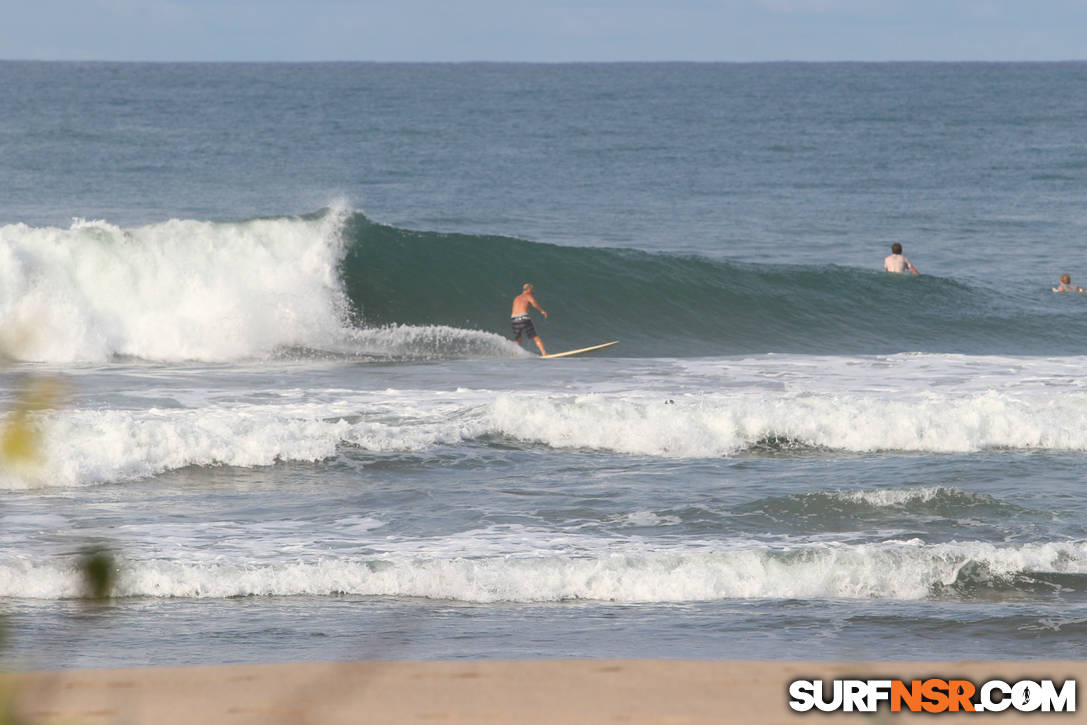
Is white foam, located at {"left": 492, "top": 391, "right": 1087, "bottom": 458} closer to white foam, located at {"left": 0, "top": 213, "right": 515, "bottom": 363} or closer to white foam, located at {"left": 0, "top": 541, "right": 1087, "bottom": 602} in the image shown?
white foam, located at {"left": 0, "top": 541, "right": 1087, "bottom": 602}

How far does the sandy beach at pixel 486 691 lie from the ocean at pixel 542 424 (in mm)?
259

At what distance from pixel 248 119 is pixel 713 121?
24874 millimetres

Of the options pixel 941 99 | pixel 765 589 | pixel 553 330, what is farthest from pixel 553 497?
pixel 941 99

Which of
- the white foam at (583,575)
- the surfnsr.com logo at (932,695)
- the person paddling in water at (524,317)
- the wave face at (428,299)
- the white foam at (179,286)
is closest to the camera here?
the surfnsr.com logo at (932,695)

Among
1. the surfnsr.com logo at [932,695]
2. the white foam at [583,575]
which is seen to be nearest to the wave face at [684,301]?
the white foam at [583,575]

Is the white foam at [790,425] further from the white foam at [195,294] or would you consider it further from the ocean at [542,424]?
the white foam at [195,294]

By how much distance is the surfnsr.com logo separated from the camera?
196 inches

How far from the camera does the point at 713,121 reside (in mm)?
67500

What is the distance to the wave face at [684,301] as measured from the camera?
20484mm

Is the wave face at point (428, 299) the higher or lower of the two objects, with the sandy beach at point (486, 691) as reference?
higher

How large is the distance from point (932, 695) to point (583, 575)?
2.57m

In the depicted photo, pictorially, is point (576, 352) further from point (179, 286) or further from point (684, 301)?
point (179, 286)

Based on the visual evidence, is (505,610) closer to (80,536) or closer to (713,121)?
(80,536)

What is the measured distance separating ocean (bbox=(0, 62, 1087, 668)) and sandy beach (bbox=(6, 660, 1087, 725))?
259 mm
